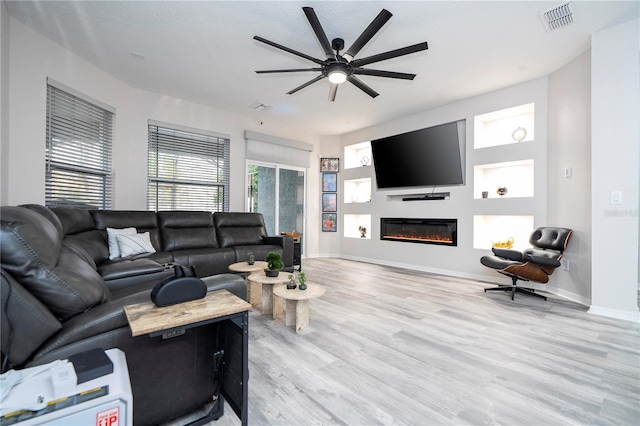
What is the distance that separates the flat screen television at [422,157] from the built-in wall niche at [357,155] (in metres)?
0.63

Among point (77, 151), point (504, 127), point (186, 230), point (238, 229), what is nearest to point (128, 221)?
point (186, 230)

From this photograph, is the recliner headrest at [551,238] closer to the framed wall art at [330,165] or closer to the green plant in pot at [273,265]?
the green plant in pot at [273,265]

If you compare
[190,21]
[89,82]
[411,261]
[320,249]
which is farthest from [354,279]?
[89,82]

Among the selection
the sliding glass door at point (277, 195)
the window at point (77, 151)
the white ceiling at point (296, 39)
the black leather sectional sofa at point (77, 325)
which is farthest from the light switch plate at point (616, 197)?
the window at point (77, 151)

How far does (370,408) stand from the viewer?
151 cm

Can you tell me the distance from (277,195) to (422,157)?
3098mm

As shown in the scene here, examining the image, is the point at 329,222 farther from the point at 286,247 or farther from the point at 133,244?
the point at 133,244

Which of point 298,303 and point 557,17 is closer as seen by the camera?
point 298,303

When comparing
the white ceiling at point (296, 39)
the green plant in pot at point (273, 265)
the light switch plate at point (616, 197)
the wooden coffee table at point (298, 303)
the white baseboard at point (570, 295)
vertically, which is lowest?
the white baseboard at point (570, 295)

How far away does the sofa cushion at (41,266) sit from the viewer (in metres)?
1.00

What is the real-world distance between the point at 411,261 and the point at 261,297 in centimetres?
335

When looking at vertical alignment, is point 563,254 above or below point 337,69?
below

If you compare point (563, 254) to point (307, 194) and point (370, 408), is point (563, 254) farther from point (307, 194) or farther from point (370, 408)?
point (307, 194)

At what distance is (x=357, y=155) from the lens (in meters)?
7.06
